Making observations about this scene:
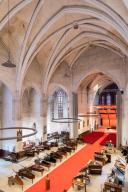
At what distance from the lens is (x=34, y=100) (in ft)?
80.8

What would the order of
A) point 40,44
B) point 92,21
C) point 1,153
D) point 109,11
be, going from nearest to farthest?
1. point 109,11
2. point 92,21
3. point 40,44
4. point 1,153

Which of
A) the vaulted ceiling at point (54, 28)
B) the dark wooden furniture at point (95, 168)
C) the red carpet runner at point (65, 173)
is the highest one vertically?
the vaulted ceiling at point (54, 28)

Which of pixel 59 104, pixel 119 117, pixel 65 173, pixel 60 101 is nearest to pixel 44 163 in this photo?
pixel 65 173

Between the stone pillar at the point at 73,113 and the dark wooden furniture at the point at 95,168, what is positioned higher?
the stone pillar at the point at 73,113

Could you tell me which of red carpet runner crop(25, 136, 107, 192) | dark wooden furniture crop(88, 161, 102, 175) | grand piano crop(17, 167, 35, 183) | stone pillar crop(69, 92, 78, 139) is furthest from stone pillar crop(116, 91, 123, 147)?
grand piano crop(17, 167, 35, 183)

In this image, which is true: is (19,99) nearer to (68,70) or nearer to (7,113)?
(7,113)

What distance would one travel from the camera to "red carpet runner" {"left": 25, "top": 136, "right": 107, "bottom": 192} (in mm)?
11750

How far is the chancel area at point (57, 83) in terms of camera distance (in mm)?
11906

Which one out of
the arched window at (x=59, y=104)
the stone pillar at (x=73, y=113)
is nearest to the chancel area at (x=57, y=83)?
the stone pillar at (x=73, y=113)

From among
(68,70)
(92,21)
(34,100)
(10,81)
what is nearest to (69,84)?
(68,70)

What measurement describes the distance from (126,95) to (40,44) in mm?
9716

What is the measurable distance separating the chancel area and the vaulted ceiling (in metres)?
0.05

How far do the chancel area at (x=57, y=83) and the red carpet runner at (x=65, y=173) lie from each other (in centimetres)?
6

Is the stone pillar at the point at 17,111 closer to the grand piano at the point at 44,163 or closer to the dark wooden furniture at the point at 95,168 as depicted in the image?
the grand piano at the point at 44,163
